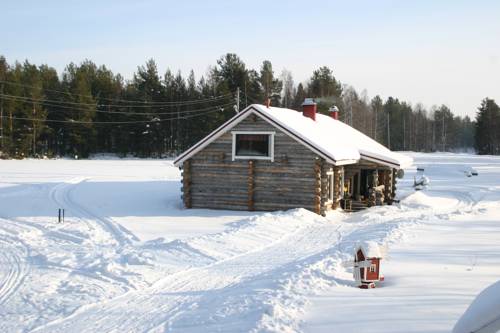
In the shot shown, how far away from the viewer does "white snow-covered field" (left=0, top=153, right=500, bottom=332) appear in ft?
25.7

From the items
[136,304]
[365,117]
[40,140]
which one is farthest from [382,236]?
[365,117]

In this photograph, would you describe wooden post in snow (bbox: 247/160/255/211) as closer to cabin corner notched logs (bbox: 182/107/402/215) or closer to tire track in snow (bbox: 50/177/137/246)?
cabin corner notched logs (bbox: 182/107/402/215)

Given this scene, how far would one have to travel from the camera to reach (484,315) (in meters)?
4.18

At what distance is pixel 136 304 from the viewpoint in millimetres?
9508

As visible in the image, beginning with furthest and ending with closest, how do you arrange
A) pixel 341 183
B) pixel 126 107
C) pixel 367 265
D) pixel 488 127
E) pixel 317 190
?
pixel 488 127
pixel 126 107
pixel 341 183
pixel 317 190
pixel 367 265

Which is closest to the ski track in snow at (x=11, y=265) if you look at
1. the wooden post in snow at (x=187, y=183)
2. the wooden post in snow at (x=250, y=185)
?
the wooden post in snow at (x=187, y=183)

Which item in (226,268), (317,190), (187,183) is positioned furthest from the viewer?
(187,183)

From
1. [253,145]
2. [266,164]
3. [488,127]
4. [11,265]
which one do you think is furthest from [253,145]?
[488,127]

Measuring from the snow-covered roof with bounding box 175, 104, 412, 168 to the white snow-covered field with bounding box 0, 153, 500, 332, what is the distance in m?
2.65

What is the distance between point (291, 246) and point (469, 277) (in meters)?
6.36

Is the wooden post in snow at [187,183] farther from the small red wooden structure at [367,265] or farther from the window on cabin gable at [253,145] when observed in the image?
the small red wooden structure at [367,265]

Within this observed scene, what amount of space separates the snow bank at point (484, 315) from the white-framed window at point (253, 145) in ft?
58.7

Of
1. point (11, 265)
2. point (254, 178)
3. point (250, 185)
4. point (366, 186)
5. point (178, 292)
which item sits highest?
point (254, 178)

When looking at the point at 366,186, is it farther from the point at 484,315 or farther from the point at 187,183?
the point at 484,315
